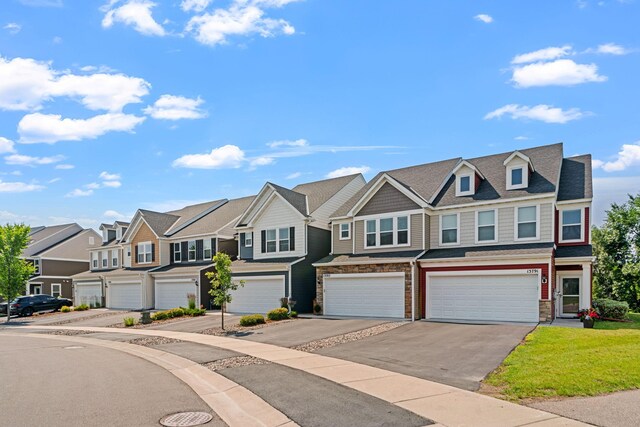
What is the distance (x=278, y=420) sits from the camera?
8281mm

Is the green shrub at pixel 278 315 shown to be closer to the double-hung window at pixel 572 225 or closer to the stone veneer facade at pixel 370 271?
the stone veneer facade at pixel 370 271

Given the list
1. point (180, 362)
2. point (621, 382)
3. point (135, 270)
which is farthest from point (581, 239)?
point (135, 270)

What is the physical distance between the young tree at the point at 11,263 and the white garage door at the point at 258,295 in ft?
55.6

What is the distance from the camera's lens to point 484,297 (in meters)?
22.6

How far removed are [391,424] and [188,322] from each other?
2119cm

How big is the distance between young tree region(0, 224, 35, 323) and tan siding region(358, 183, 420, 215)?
2637 cm

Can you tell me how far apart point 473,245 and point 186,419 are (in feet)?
63.0

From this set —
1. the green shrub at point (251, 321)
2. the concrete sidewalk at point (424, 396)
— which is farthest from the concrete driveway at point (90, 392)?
the green shrub at point (251, 321)

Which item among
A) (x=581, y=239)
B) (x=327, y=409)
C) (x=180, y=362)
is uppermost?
(x=581, y=239)

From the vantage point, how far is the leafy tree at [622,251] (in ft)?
103

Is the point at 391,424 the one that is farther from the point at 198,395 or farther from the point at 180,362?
the point at 180,362

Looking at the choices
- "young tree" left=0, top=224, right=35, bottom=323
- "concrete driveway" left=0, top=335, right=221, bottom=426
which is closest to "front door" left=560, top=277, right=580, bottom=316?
"concrete driveway" left=0, top=335, right=221, bottom=426

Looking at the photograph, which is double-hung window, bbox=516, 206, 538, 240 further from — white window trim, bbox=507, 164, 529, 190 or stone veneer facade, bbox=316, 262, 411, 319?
stone veneer facade, bbox=316, 262, 411, 319

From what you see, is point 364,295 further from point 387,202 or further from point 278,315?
point 387,202
